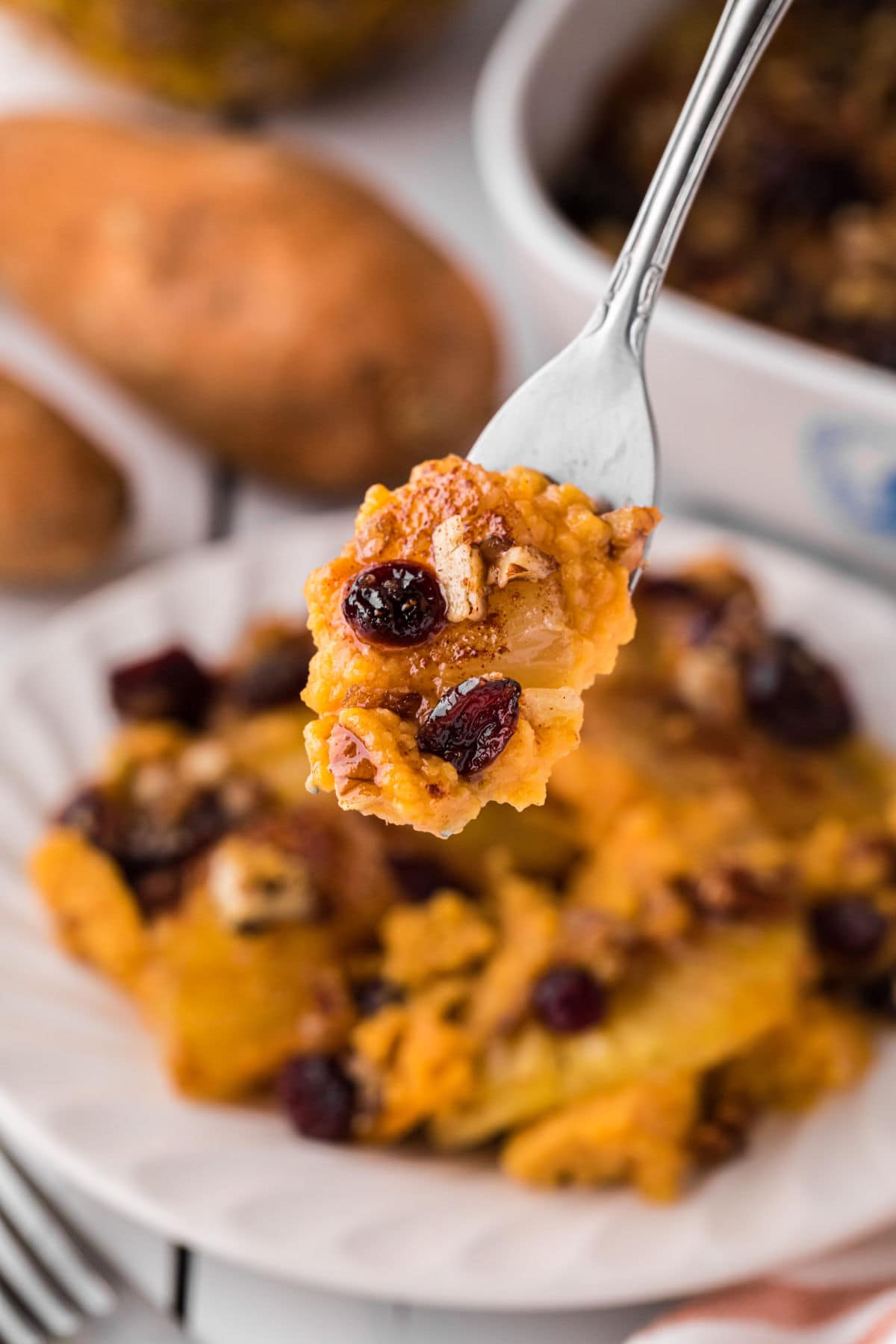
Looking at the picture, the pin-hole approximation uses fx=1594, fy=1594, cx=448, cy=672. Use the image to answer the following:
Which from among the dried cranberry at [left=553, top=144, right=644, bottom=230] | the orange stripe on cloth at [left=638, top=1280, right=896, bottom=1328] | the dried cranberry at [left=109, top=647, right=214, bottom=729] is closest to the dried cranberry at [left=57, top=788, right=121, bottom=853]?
the dried cranberry at [left=109, top=647, right=214, bottom=729]

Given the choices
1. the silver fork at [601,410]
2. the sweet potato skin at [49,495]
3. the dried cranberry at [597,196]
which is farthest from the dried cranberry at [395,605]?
the dried cranberry at [597,196]

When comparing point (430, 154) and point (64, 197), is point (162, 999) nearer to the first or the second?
point (64, 197)

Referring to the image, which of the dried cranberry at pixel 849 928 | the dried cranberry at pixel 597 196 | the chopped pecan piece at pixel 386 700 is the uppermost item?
the chopped pecan piece at pixel 386 700

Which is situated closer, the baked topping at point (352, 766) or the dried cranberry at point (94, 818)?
the baked topping at point (352, 766)

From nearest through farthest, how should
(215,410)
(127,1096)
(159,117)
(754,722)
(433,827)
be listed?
(433,827) < (127,1096) < (754,722) < (215,410) < (159,117)

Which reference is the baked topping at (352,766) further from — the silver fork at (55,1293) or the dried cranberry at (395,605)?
the silver fork at (55,1293)

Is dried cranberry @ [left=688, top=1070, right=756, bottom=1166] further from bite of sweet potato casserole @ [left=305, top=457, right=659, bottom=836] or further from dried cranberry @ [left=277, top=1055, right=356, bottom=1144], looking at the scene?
bite of sweet potato casserole @ [left=305, top=457, right=659, bottom=836]

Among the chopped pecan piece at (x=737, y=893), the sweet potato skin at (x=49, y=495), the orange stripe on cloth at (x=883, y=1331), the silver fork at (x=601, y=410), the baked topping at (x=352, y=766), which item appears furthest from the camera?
the sweet potato skin at (x=49, y=495)

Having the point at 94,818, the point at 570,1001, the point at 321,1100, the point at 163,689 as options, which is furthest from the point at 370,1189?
the point at 163,689

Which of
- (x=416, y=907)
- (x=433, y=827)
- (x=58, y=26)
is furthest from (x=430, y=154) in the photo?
(x=433, y=827)
